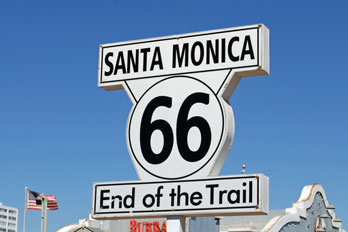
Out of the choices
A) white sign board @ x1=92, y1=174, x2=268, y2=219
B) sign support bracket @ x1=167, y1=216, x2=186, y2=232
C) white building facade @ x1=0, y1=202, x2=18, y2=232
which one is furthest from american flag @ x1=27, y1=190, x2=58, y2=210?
white building facade @ x1=0, y1=202, x2=18, y2=232

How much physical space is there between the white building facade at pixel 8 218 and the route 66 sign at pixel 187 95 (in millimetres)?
163136

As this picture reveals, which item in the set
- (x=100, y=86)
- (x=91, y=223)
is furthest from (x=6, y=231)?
(x=100, y=86)

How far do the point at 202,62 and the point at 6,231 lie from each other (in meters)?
177

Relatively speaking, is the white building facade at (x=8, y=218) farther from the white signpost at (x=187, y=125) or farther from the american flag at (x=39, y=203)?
the white signpost at (x=187, y=125)

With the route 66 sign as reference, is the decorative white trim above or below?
above

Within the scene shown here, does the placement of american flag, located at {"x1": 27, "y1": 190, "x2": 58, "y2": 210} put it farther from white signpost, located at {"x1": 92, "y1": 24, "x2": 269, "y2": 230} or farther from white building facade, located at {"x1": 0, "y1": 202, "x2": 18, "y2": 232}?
white building facade, located at {"x1": 0, "y1": 202, "x2": 18, "y2": 232}

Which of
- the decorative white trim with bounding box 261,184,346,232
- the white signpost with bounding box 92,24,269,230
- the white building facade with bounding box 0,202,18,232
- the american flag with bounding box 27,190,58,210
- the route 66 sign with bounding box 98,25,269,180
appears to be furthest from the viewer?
the white building facade with bounding box 0,202,18,232

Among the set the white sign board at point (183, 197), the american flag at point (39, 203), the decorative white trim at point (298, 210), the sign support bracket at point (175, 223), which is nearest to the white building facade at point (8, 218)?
the american flag at point (39, 203)

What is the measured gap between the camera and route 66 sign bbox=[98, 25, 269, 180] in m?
6.23

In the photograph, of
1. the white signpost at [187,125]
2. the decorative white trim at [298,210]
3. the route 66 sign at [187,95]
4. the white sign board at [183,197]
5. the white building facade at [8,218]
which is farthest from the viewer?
the white building facade at [8,218]

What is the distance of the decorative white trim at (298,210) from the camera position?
29.8 meters

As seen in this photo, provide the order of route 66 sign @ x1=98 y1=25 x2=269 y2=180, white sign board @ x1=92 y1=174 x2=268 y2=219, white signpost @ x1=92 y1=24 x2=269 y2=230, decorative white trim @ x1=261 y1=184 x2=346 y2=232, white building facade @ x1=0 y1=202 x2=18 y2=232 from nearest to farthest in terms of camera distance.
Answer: white sign board @ x1=92 y1=174 x2=268 y2=219, white signpost @ x1=92 y1=24 x2=269 y2=230, route 66 sign @ x1=98 y1=25 x2=269 y2=180, decorative white trim @ x1=261 y1=184 x2=346 y2=232, white building facade @ x1=0 y1=202 x2=18 y2=232

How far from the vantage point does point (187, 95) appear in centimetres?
642

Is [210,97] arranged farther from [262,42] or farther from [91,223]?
[91,223]
